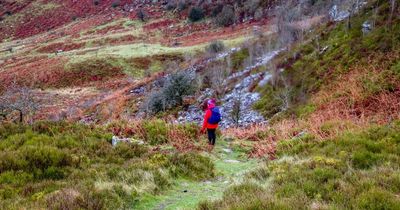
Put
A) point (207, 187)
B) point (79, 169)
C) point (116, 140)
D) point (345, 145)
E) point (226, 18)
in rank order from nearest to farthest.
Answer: point (207, 187) < point (79, 169) < point (345, 145) < point (116, 140) < point (226, 18)

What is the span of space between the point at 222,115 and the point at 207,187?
27193 mm

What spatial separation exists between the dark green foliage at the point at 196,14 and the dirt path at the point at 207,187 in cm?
7712

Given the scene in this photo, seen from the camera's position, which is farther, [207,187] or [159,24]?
[159,24]

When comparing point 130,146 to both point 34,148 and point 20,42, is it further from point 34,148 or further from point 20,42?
point 20,42

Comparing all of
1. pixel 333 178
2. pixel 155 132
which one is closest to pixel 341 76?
pixel 155 132

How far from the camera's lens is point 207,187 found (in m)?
9.38

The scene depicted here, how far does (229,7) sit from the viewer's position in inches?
3339

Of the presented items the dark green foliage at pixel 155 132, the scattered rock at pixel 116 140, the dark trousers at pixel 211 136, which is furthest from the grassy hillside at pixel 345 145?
the scattered rock at pixel 116 140

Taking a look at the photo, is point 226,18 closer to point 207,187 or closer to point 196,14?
point 196,14

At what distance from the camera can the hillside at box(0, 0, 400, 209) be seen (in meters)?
8.11

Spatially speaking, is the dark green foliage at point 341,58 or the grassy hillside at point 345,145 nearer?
the grassy hillside at point 345,145

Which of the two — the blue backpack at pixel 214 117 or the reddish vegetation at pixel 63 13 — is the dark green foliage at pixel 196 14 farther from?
the blue backpack at pixel 214 117

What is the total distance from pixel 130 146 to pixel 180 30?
74750 millimetres

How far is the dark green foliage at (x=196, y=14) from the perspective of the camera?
87.8 metres
